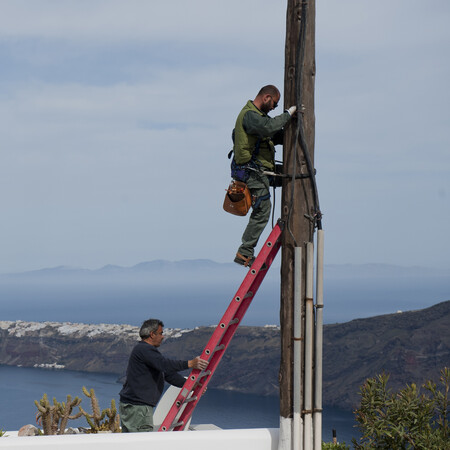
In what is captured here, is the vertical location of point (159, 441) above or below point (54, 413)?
below

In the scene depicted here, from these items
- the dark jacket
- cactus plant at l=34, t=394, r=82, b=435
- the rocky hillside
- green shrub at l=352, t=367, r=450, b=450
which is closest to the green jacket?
the dark jacket

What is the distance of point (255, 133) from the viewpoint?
9.02m

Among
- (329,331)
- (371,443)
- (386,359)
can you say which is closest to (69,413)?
(371,443)

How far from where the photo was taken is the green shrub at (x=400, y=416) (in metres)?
9.47

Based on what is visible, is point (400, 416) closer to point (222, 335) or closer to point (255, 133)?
point (222, 335)

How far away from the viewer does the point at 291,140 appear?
9.10 m

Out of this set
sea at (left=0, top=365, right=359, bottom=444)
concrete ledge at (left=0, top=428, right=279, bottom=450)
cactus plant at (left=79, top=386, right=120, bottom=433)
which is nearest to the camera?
concrete ledge at (left=0, top=428, right=279, bottom=450)

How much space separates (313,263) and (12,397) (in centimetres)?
2765

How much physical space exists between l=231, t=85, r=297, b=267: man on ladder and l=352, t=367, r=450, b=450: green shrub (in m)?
2.38

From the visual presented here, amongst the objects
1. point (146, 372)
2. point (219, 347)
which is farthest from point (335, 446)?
point (146, 372)

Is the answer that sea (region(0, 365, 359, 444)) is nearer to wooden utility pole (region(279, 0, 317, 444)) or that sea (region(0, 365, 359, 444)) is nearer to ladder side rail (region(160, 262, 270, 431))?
ladder side rail (region(160, 262, 270, 431))

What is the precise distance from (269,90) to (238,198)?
4.37ft

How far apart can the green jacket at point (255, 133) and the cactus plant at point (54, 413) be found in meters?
5.20

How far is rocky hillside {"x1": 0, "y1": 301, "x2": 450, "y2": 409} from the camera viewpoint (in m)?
37.6
